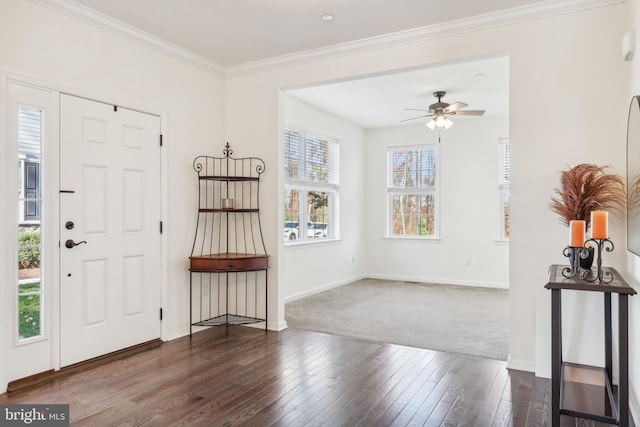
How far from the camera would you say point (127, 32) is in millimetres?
3732

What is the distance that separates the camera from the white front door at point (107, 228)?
3.35 meters

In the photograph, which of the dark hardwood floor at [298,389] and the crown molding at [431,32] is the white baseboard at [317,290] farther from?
the crown molding at [431,32]

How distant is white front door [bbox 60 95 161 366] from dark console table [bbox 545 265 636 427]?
10.6ft

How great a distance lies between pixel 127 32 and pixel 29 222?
5.78 feet

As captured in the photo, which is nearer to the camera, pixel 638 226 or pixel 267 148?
pixel 638 226

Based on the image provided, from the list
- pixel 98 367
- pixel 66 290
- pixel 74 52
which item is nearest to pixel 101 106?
pixel 74 52

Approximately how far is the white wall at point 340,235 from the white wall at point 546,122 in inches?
124

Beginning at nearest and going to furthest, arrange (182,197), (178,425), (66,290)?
1. (178,425)
2. (66,290)
3. (182,197)

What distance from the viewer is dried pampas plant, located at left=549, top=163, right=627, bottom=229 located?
293cm

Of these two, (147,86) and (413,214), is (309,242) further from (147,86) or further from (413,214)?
(147,86)

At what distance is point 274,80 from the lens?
179 inches

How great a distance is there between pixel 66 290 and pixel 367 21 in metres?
3.18

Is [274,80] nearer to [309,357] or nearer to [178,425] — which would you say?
[309,357]

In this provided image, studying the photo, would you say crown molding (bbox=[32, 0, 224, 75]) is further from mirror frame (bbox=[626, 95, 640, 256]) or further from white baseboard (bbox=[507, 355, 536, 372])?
white baseboard (bbox=[507, 355, 536, 372])
